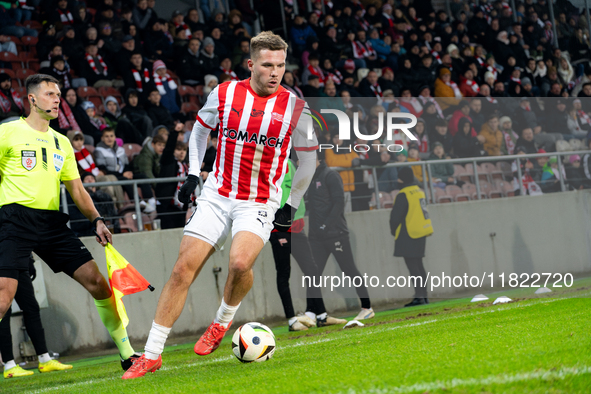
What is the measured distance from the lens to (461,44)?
18.0 m

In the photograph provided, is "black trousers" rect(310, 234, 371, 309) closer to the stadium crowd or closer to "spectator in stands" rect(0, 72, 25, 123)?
the stadium crowd

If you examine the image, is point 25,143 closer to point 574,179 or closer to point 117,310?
point 117,310

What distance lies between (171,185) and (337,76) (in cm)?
630

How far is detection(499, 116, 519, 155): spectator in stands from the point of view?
538 inches

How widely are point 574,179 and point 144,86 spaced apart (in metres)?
8.45

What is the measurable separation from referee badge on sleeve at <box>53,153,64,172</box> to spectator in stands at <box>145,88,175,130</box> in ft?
20.4

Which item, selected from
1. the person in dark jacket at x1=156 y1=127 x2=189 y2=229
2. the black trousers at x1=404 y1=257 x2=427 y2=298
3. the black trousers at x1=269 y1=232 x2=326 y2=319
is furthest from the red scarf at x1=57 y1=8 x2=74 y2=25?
the black trousers at x1=404 y1=257 x2=427 y2=298

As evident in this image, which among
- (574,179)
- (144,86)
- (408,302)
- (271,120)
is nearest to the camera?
(271,120)

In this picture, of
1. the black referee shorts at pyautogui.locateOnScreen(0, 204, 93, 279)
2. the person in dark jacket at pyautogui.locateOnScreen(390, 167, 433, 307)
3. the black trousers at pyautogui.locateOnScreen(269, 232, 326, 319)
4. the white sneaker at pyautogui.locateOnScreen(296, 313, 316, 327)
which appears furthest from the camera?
the person in dark jacket at pyautogui.locateOnScreen(390, 167, 433, 307)

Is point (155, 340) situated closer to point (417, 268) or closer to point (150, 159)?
point (150, 159)

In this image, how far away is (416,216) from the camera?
10.3 meters

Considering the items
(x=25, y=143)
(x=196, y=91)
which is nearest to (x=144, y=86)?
(x=196, y=91)

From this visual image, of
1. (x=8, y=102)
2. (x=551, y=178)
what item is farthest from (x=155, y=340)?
(x=551, y=178)

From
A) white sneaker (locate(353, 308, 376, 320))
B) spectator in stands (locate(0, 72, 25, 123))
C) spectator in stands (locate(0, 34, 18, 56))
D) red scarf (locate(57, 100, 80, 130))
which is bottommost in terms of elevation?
white sneaker (locate(353, 308, 376, 320))
